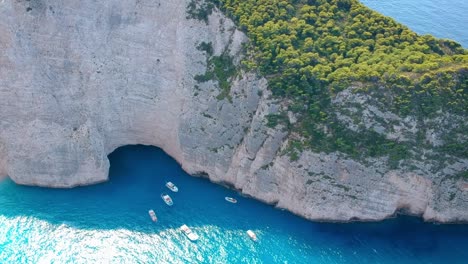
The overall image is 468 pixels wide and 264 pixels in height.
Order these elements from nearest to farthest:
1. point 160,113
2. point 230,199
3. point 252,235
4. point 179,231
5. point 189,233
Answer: point 189,233 → point 252,235 → point 179,231 → point 230,199 → point 160,113

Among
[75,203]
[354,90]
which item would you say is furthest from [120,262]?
[354,90]

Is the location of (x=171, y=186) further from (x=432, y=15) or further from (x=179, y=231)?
(x=432, y=15)

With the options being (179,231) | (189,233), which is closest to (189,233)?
(189,233)

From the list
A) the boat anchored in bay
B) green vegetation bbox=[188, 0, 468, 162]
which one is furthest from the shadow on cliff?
green vegetation bbox=[188, 0, 468, 162]

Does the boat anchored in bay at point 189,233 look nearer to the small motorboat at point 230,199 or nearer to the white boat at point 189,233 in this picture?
the white boat at point 189,233

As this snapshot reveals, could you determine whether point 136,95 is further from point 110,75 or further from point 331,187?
point 331,187

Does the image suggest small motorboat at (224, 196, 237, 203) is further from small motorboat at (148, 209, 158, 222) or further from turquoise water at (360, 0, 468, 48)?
turquoise water at (360, 0, 468, 48)

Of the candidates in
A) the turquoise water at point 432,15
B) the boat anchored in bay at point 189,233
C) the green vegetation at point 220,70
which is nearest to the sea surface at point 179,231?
the boat anchored in bay at point 189,233
